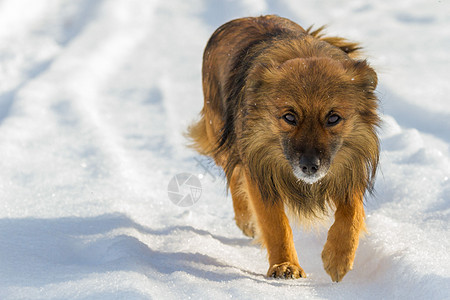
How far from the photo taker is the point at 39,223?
366 cm

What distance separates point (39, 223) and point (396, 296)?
2.11 m

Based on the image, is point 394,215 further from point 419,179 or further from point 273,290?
point 273,290

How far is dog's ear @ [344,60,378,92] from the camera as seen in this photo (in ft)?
10.4

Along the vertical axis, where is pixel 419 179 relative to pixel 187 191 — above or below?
above

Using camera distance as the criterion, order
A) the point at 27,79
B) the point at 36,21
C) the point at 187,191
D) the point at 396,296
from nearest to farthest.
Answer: the point at 396,296
the point at 187,191
the point at 27,79
the point at 36,21

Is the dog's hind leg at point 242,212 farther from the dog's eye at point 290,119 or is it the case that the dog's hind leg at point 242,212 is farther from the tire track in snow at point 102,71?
the dog's eye at point 290,119

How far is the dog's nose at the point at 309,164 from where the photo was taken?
2.93 metres

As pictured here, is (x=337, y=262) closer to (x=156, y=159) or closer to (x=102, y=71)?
(x=156, y=159)

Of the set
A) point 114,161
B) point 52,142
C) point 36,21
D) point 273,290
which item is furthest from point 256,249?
point 36,21

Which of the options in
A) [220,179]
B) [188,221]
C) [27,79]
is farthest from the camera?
[27,79]

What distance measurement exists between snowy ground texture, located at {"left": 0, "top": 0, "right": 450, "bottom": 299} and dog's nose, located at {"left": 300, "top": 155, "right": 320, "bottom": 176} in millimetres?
551

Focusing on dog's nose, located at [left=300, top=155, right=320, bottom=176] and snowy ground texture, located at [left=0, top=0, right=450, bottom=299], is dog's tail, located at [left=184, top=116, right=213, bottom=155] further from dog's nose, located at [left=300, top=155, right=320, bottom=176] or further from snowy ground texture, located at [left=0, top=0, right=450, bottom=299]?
dog's nose, located at [left=300, top=155, right=320, bottom=176]

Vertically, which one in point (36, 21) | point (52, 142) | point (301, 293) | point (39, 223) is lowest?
point (36, 21)

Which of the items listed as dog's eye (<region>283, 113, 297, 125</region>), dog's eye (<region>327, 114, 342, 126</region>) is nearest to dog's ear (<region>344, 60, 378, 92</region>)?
dog's eye (<region>327, 114, 342, 126</region>)
